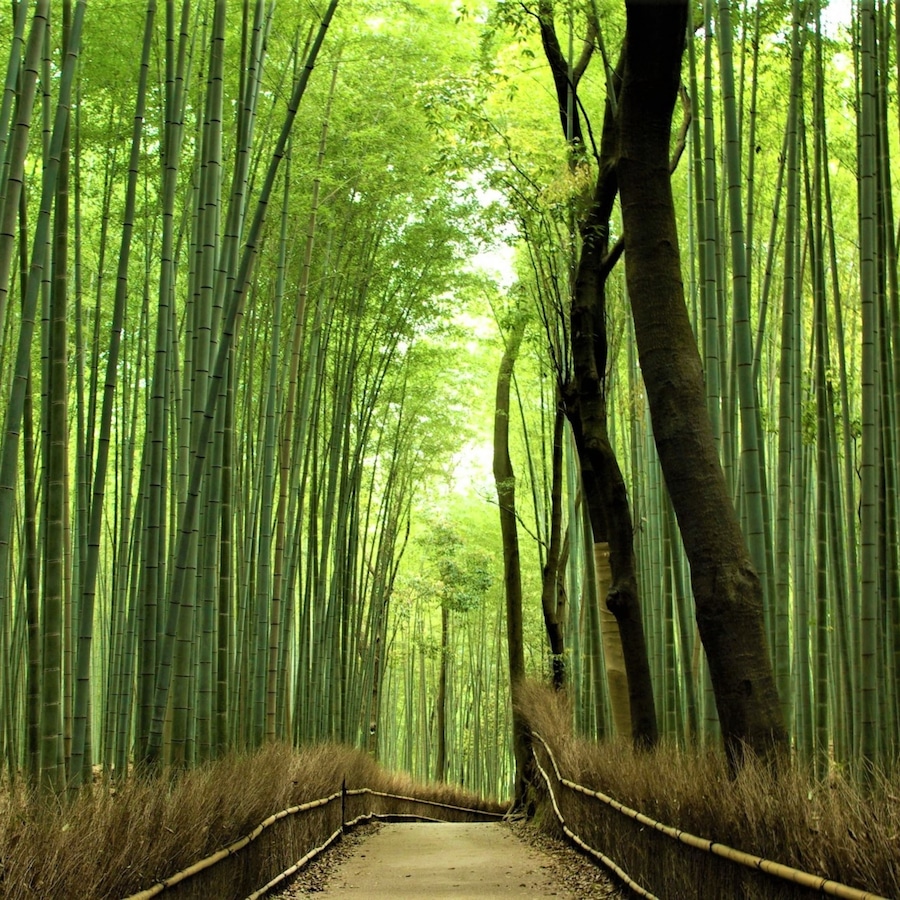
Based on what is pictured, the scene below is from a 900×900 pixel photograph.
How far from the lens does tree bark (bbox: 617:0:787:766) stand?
109 inches

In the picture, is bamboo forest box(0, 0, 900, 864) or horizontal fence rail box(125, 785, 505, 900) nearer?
horizontal fence rail box(125, 785, 505, 900)

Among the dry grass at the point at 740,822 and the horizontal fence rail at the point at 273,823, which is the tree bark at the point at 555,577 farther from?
the dry grass at the point at 740,822

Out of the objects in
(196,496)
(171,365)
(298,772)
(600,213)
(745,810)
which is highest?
(600,213)

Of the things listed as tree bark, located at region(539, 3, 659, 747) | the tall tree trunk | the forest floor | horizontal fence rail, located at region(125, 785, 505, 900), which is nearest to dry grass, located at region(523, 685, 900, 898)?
the forest floor

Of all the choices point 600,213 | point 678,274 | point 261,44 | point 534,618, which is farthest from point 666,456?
point 534,618

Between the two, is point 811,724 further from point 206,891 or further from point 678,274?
point 206,891

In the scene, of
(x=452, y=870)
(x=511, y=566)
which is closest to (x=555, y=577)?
(x=511, y=566)

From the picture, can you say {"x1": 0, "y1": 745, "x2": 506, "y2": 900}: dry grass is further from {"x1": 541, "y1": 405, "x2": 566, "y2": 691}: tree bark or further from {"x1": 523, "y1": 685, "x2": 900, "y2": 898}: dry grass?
{"x1": 541, "y1": 405, "x2": 566, "y2": 691}: tree bark

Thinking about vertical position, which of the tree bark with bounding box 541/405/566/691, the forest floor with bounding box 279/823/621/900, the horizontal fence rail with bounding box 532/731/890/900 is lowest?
the forest floor with bounding box 279/823/621/900

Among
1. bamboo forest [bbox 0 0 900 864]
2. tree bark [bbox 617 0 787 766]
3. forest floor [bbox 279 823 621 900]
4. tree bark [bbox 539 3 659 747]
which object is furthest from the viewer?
tree bark [bbox 539 3 659 747]

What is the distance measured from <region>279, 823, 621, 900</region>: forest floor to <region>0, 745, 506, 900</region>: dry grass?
0.30 meters

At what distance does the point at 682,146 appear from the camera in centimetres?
502

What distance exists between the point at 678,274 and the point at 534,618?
1334 cm

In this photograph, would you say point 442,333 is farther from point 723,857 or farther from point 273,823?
point 723,857
